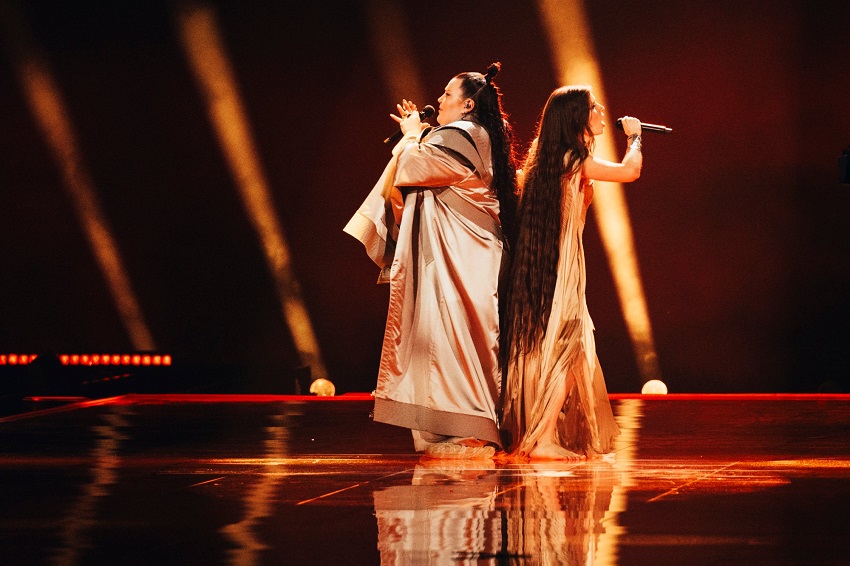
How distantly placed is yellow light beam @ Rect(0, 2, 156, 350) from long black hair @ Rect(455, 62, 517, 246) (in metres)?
4.04

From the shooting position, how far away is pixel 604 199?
21.4 feet

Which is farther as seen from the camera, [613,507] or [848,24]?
[848,24]

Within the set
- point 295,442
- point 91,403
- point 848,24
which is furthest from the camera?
point 848,24

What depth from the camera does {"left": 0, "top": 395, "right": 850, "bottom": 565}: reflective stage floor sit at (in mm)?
2090

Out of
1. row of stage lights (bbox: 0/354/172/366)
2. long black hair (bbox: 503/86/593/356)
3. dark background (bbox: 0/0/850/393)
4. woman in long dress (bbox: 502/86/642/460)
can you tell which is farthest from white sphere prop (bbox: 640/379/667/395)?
long black hair (bbox: 503/86/593/356)

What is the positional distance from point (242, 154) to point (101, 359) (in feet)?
4.64

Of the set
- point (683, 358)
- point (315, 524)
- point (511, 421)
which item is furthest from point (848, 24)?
point (315, 524)

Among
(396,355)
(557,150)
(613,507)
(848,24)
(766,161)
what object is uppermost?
(848,24)

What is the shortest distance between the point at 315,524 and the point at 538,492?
592 millimetres

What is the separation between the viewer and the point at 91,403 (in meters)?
5.33

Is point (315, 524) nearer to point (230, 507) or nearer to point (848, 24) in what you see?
point (230, 507)

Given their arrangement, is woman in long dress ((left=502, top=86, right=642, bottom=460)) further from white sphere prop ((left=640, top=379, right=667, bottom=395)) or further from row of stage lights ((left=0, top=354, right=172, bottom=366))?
row of stage lights ((left=0, top=354, right=172, bottom=366))

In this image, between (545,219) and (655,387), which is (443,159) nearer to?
(545,219)

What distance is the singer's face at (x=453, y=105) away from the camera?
3705mm
